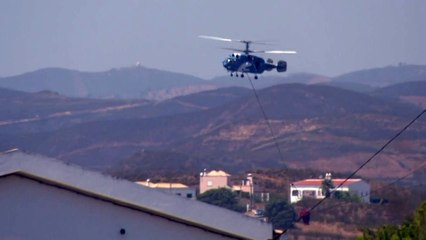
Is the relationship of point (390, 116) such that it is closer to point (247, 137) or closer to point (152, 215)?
point (247, 137)

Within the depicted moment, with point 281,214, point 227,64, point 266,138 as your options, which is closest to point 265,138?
point 266,138

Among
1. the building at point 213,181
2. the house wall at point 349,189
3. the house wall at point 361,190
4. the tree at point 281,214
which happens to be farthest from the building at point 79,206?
the building at point 213,181

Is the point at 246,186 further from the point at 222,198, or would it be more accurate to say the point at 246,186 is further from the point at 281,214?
the point at 281,214

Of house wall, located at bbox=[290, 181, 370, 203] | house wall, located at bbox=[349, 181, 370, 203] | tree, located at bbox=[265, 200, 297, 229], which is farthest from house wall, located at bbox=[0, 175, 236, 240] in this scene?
house wall, located at bbox=[290, 181, 370, 203]

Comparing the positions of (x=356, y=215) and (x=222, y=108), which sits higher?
(x=222, y=108)

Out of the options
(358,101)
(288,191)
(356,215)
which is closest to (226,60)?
(356,215)
